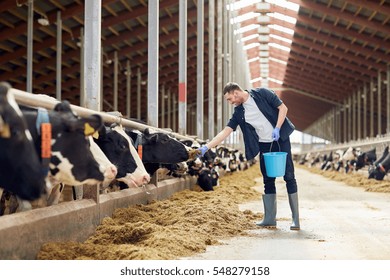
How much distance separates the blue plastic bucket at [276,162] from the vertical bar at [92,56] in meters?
1.88

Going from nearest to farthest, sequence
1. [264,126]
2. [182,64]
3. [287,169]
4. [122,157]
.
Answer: [122,157] → [287,169] → [264,126] → [182,64]

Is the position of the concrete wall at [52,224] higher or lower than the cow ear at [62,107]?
lower

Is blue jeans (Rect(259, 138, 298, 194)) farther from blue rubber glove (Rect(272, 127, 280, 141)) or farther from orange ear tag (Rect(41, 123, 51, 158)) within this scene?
orange ear tag (Rect(41, 123, 51, 158))

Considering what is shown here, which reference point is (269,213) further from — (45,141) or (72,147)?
(45,141)

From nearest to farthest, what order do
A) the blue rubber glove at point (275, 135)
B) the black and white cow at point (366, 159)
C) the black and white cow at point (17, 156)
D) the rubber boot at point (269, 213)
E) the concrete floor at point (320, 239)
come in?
the black and white cow at point (17, 156) → the concrete floor at point (320, 239) → the blue rubber glove at point (275, 135) → the rubber boot at point (269, 213) → the black and white cow at point (366, 159)

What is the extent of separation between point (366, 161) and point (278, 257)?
15791 millimetres

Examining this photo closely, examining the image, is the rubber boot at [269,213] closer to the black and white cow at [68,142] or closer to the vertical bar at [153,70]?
the black and white cow at [68,142]

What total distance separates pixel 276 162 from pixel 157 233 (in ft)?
5.79

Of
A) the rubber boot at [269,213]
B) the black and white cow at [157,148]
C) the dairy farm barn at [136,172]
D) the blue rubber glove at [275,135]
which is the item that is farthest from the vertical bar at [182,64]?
the blue rubber glove at [275,135]

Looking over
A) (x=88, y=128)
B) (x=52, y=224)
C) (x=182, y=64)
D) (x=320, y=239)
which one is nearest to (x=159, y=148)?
(x=320, y=239)

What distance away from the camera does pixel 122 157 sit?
5383 mm

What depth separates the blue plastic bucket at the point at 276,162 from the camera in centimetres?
611
